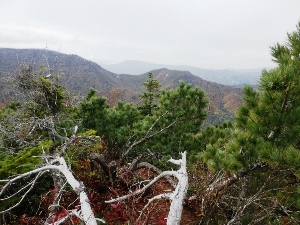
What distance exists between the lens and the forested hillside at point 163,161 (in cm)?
426

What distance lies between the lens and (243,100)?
4.66m

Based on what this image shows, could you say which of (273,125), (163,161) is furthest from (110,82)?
(273,125)

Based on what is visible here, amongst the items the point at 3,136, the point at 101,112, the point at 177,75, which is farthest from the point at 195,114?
the point at 177,75

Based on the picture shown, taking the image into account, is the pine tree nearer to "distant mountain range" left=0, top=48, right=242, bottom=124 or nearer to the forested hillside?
the forested hillside

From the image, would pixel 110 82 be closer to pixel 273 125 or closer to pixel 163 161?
pixel 163 161

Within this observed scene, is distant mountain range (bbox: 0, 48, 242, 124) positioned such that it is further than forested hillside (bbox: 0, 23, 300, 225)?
Yes

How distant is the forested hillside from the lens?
426 cm

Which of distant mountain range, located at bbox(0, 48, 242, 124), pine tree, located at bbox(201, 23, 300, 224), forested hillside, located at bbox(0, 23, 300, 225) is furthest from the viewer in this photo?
distant mountain range, located at bbox(0, 48, 242, 124)

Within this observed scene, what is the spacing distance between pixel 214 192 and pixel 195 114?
11.9ft

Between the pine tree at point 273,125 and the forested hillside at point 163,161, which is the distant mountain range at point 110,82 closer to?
the forested hillside at point 163,161

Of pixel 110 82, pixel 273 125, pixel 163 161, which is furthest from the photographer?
pixel 110 82

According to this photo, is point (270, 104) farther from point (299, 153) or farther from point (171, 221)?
point (171, 221)

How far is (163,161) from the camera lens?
29.4 ft

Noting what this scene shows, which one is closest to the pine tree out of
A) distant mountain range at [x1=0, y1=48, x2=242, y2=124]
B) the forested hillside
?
the forested hillside
